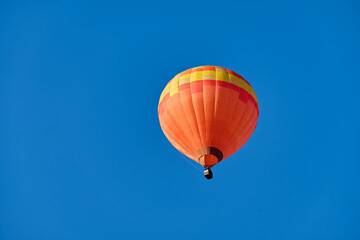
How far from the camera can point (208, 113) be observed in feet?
59.8

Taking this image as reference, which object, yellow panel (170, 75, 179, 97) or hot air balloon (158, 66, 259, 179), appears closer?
hot air balloon (158, 66, 259, 179)

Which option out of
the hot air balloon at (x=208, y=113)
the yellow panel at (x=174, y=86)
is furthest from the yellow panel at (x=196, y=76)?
the yellow panel at (x=174, y=86)

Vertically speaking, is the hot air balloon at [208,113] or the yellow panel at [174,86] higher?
the yellow panel at [174,86]

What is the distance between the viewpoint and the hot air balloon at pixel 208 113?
18.1m

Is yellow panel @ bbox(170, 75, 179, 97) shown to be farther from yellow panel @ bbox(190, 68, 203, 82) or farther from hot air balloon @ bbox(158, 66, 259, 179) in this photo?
yellow panel @ bbox(190, 68, 203, 82)

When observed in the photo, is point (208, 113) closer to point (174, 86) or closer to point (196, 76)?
point (196, 76)

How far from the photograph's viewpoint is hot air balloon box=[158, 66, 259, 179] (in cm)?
1814

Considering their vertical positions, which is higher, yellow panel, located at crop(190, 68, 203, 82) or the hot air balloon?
yellow panel, located at crop(190, 68, 203, 82)

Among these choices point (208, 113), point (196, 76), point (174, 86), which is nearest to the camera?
point (208, 113)

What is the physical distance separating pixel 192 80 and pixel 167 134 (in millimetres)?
2827

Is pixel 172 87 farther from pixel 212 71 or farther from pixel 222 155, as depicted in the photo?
pixel 222 155

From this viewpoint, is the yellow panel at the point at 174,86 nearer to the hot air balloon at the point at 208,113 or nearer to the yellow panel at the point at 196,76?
the hot air balloon at the point at 208,113

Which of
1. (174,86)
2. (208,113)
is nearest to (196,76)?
(174,86)

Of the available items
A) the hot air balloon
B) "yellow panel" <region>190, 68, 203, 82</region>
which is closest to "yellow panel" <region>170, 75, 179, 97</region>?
the hot air balloon
